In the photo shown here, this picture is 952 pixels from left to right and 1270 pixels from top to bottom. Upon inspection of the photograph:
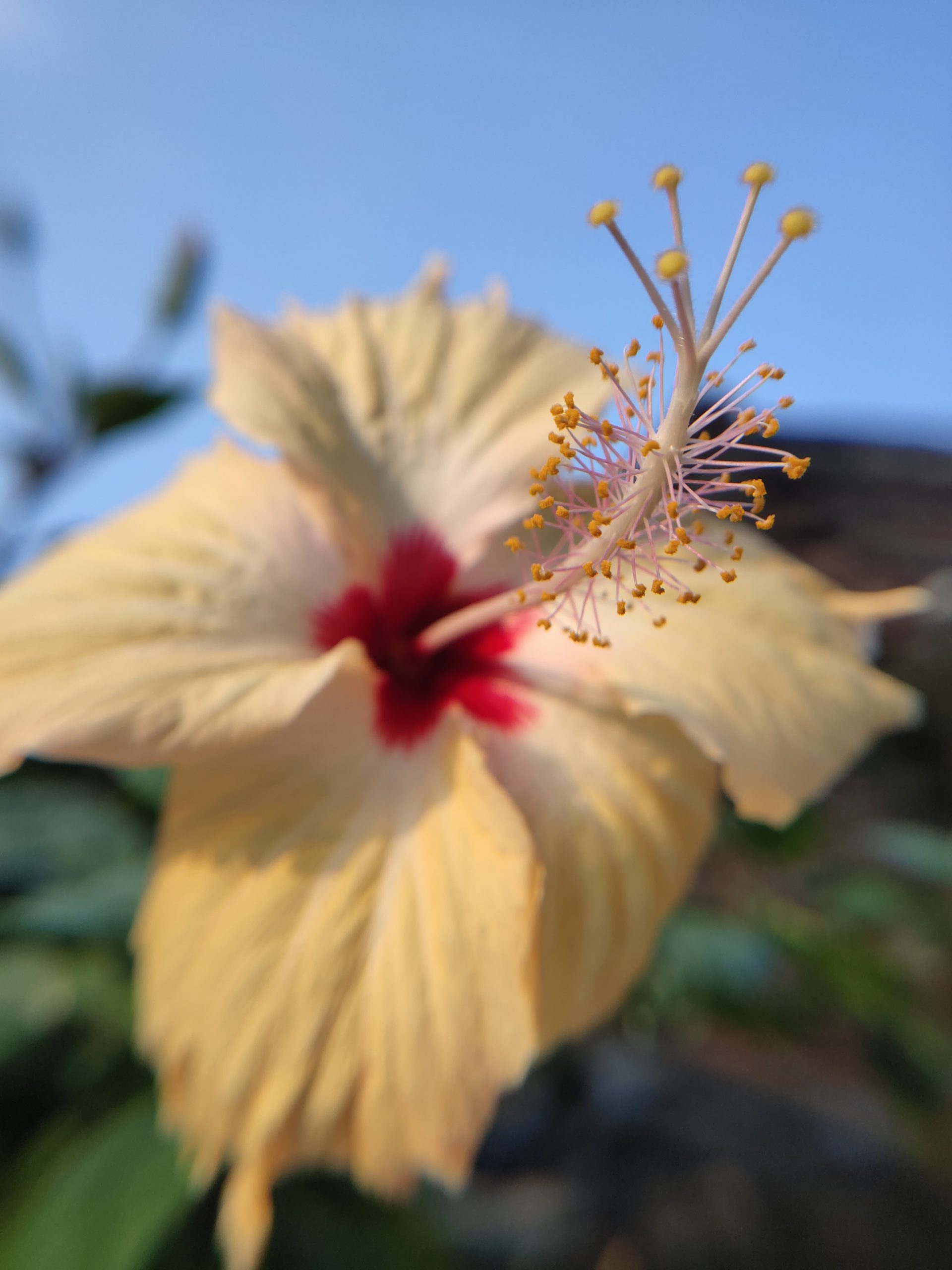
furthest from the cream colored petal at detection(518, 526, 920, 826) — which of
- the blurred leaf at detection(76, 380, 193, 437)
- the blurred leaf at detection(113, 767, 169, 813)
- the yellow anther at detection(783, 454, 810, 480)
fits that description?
the blurred leaf at detection(76, 380, 193, 437)

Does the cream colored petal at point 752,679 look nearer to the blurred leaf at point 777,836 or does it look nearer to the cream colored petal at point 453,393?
the cream colored petal at point 453,393

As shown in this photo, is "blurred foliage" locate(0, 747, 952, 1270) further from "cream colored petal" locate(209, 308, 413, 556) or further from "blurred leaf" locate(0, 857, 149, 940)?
"cream colored petal" locate(209, 308, 413, 556)

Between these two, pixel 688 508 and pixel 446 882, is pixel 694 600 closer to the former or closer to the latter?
pixel 688 508

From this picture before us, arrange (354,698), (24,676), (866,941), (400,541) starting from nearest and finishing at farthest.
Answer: (24,676) → (354,698) → (400,541) → (866,941)

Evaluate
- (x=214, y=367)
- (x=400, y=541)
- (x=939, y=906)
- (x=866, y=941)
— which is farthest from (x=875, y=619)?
(x=939, y=906)

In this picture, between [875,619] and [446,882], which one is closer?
[446,882]

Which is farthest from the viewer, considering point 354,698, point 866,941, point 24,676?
point 866,941

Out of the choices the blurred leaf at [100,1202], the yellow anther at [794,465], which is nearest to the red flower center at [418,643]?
the yellow anther at [794,465]

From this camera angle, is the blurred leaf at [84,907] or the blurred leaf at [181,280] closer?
the blurred leaf at [84,907]
